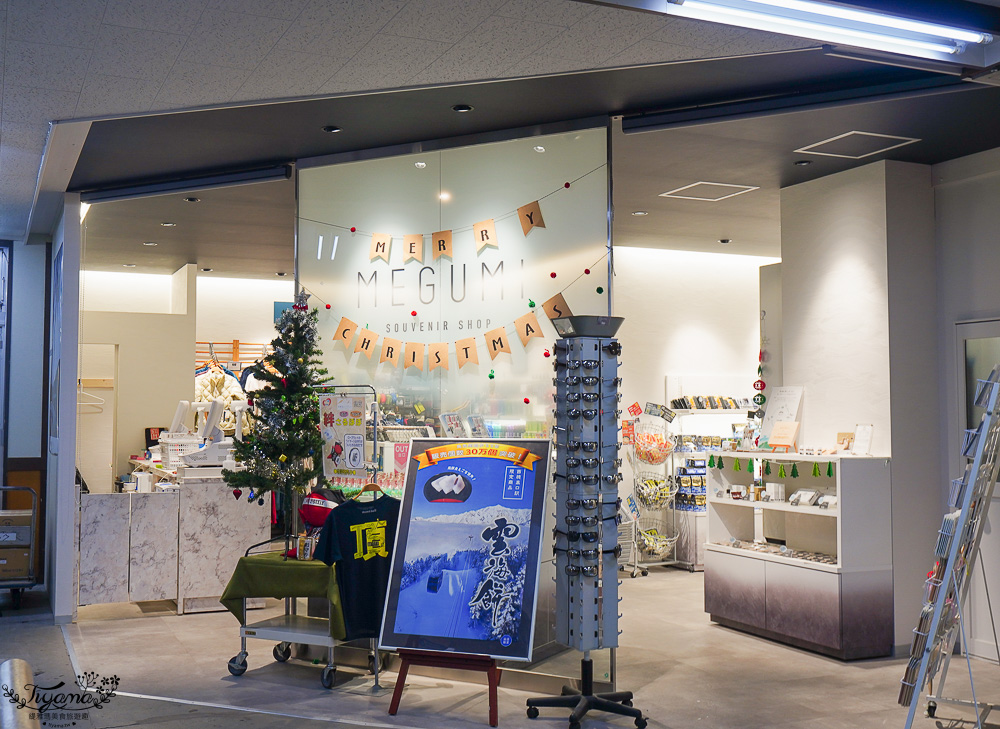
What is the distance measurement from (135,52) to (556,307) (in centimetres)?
269

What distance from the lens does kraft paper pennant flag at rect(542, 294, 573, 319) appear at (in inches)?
214

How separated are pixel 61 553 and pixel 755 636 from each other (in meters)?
5.26

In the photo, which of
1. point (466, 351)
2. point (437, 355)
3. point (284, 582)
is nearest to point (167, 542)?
point (284, 582)

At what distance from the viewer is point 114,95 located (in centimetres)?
468

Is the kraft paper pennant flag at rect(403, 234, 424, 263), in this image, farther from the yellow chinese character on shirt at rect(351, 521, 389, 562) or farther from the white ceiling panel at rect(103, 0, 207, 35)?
the white ceiling panel at rect(103, 0, 207, 35)

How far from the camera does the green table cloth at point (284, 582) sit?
5.09m

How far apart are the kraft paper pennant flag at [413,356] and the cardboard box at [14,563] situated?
370 centimetres

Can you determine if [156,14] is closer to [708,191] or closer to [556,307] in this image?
[556,307]

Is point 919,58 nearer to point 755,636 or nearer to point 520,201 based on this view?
point 520,201

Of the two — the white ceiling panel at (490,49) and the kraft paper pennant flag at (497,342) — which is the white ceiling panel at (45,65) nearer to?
the white ceiling panel at (490,49)

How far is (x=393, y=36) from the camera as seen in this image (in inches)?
154

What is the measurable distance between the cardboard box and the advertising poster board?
3816 mm

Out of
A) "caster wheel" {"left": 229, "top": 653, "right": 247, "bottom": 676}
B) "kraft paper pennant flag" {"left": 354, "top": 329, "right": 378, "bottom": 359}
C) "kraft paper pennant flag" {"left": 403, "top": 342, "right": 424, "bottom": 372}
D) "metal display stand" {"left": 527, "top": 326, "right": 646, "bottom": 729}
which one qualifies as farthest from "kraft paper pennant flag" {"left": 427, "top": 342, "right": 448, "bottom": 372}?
"caster wheel" {"left": 229, "top": 653, "right": 247, "bottom": 676}

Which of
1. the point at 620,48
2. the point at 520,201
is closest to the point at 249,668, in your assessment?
the point at 520,201
